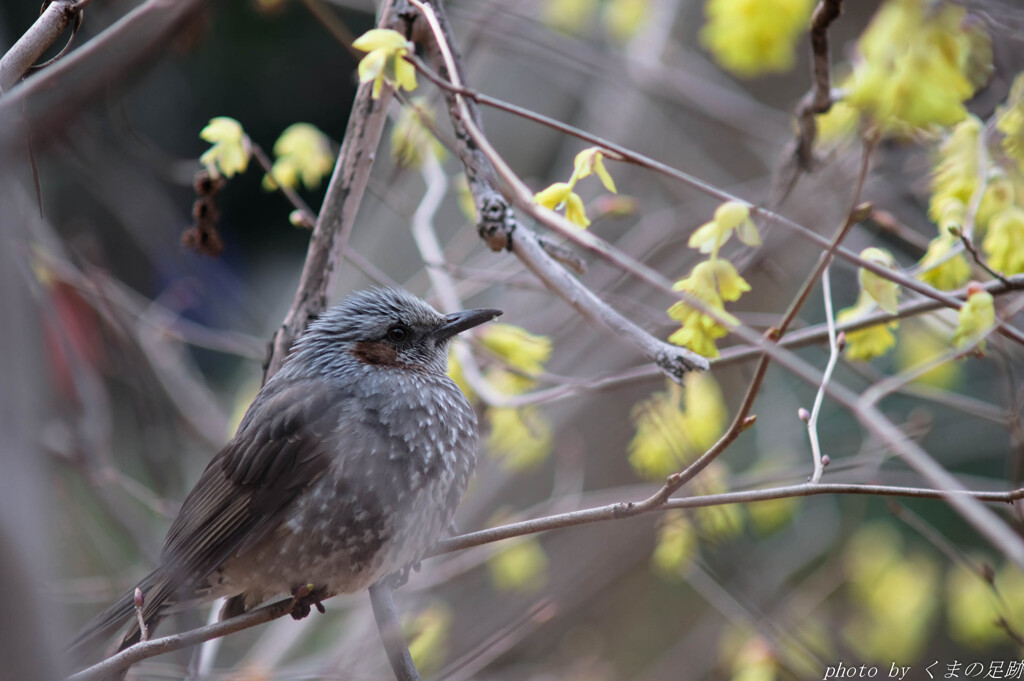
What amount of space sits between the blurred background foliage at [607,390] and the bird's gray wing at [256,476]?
0.79 ft

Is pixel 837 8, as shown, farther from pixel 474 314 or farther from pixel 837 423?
pixel 837 423

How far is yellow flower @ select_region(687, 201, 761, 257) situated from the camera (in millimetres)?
2410

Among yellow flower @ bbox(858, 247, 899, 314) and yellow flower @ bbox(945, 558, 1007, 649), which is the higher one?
yellow flower @ bbox(858, 247, 899, 314)

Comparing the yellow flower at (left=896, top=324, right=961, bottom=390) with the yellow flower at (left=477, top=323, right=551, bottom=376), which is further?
the yellow flower at (left=896, top=324, right=961, bottom=390)

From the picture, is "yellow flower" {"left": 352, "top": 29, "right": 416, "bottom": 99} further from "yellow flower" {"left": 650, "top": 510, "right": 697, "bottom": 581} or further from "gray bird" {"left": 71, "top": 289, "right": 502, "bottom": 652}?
"yellow flower" {"left": 650, "top": 510, "right": 697, "bottom": 581}

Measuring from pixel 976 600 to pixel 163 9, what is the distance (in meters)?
4.73

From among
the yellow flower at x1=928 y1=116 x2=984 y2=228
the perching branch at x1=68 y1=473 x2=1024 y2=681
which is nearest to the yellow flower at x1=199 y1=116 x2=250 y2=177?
the perching branch at x1=68 y1=473 x2=1024 y2=681

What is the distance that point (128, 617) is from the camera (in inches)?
116

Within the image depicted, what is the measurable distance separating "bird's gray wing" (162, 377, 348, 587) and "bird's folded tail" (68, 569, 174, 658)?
6cm

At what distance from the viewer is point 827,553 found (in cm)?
617

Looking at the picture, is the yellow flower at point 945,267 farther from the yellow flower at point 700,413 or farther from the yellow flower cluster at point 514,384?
the yellow flower cluster at point 514,384

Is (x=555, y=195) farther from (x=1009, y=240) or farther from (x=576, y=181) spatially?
(x=1009, y=240)

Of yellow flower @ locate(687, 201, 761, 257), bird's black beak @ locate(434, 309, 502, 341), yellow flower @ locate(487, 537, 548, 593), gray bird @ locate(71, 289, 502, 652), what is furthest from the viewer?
yellow flower @ locate(487, 537, 548, 593)

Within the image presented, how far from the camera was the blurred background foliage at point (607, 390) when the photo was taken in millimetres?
3666
